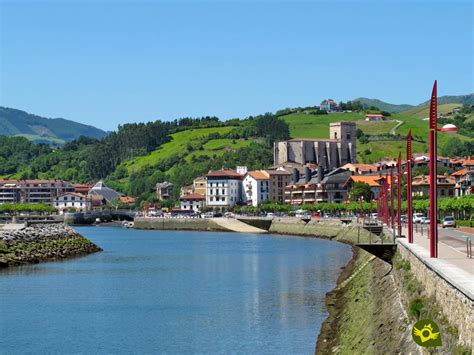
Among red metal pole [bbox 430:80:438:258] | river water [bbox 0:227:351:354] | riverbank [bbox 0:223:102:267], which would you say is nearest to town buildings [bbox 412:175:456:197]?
riverbank [bbox 0:223:102:267]

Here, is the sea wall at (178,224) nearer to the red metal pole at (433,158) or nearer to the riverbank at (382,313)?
the riverbank at (382,313)

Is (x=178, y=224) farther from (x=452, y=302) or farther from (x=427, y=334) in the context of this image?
(x=427, y=334)

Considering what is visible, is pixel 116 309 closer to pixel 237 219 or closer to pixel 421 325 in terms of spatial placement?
pixel 421 325

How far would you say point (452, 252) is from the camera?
41.4 meters

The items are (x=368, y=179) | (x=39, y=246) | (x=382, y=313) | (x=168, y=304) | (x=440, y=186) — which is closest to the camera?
(x=382, y=313)

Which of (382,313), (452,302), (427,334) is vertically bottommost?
(382,313)

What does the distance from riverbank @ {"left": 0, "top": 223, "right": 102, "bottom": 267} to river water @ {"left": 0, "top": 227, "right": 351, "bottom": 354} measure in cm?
220

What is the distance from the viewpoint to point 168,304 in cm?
5256

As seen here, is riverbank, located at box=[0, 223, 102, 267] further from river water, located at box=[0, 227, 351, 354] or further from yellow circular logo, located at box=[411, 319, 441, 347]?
yellow circular logo, located at box=[411, 319, 441, 347]

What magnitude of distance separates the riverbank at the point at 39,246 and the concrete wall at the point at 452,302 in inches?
2070

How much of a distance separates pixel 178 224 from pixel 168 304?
131894 mm

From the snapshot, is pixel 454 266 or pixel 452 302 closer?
pixel 452 302

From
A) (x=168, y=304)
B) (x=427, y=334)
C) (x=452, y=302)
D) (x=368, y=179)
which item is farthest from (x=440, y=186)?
(x=427, y=334)

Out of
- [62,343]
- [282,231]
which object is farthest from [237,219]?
[62,343]
